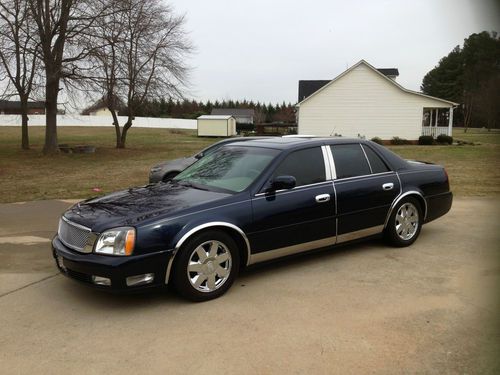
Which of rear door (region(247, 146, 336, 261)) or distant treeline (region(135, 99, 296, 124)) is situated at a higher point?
distant treeline (region(135, 99, 296, 124))

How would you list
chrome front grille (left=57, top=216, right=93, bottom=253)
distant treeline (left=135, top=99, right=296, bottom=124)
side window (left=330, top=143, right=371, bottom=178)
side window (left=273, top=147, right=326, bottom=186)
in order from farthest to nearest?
distant treeline (left=135, top=99, right=296, bottom=124) → side window (left=330, top=143, right=371, bottom=178) → side window (left=273, top=147, right=326, bottom=186) → chrome front grille (left=57, top=216, right=93, bottom=253)

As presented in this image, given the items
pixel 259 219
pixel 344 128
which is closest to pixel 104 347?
pixel 259 219

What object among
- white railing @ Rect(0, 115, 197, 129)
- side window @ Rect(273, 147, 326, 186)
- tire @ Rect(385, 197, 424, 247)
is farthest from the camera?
white railing @ Rect(0, 115, 197, 129)

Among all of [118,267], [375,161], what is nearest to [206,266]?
[118,267]

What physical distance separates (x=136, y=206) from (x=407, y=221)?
3358mm

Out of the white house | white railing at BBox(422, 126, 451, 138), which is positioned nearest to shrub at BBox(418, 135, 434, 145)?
the white house

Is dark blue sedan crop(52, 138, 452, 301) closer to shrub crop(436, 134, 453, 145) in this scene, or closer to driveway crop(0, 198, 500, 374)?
driveway crop(0, 198, 500, 374)

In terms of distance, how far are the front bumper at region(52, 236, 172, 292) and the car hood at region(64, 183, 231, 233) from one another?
0.28 m

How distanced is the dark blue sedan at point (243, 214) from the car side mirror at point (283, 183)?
1cm

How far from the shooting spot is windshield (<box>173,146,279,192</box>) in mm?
5199

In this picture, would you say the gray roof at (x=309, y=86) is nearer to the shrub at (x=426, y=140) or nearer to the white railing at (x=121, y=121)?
the shrub at (x=426, y=140)

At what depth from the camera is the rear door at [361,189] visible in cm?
551

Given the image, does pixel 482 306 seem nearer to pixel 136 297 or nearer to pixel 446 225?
pixel 136 297

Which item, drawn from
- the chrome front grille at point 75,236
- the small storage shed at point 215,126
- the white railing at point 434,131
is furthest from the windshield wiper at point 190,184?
the small storage shed at point 215,126
